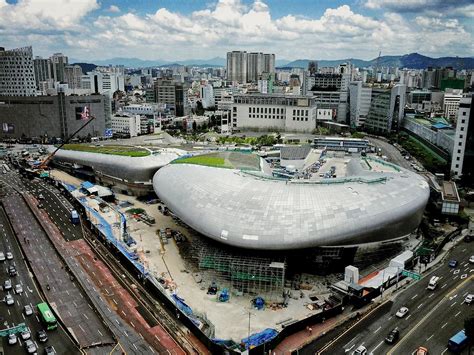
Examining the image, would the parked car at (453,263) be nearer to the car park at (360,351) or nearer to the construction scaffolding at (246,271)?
the construction scaffolding at (246,271)

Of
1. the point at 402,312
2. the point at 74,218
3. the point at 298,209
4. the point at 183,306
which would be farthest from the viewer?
the point at 74,218

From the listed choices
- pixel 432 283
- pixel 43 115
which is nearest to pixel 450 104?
pixel 432 283

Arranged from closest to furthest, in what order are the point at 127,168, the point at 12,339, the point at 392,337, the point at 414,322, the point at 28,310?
the point at 392,337
the point at 12,339
the point at 414,322
the point at 28,310
the point at 127,168

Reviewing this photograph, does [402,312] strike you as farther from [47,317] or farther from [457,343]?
[47,317]

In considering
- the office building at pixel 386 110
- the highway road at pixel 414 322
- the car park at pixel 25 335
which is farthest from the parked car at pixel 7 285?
the office building at pixel 386 110

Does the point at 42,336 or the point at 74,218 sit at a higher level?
the point at 74,218

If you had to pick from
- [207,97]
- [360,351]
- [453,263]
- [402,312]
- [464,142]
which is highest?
[207,97]

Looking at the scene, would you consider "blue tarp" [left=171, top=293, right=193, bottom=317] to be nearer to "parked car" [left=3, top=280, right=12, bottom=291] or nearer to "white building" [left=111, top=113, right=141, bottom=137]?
"parked car" [left=3, top=280, right=12, bottom=291]
